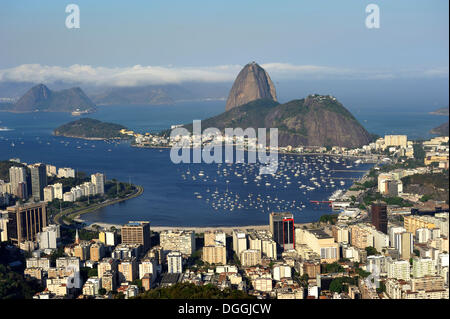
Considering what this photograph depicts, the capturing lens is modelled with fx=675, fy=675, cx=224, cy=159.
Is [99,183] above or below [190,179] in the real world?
above

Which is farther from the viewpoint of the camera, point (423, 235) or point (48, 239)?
point (48, 239)

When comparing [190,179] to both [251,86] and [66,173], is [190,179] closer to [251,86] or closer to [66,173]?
[66,173]

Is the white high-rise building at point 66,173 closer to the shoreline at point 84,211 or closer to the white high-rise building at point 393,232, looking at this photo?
the shoreline at point 84,211

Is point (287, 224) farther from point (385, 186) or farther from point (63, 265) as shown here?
point (385, 186)

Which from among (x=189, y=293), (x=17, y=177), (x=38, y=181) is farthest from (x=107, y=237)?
(x=17, y=177)
